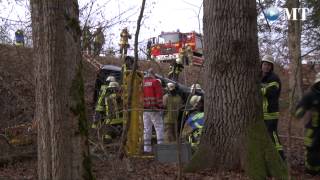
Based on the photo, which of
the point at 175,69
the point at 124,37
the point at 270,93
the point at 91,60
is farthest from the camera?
the point at 175,69

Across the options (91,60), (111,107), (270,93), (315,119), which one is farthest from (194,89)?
(91,60)

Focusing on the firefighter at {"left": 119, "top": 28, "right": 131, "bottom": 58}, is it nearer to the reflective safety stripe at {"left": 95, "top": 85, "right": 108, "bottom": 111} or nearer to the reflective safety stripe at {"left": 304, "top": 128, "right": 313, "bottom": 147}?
the reflective safety stripe at {"left": 95, "top": 85, "right": 108, "bottom": 111}

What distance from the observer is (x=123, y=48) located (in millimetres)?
11703

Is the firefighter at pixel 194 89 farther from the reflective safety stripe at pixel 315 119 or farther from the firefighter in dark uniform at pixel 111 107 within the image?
the reflective safety stripe at pixel 315 119

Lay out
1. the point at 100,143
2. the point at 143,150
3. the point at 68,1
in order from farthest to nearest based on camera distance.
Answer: the point at 143,150
the point at 100,143
the point at 68,1

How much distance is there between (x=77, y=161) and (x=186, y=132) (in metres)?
5.17

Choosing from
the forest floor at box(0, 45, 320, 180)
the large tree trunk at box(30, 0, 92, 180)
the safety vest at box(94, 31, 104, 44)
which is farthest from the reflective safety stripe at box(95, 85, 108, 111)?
the large tree trunk at box(30, 0, 92, 180)

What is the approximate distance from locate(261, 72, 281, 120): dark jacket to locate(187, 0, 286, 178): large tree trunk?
1.10m

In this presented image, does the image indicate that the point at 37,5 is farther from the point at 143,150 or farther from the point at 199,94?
the point at 199,94

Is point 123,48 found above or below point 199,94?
above

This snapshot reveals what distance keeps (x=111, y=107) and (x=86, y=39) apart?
137 cm

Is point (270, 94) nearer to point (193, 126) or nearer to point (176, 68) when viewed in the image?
point (193, 126)

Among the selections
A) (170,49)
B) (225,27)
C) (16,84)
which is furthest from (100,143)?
(170,49)

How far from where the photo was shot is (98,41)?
11.4 meters
